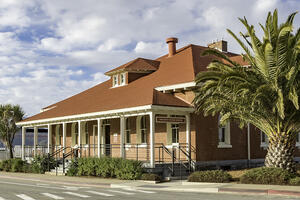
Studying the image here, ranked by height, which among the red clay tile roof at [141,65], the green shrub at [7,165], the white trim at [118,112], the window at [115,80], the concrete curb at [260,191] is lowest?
the green shrub at [7,165]

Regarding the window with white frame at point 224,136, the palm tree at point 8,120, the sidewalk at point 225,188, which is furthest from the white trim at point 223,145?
the palm tree at point 8,120

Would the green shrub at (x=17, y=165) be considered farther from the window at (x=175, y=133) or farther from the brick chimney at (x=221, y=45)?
the brick chimney at (x=221, y=45)

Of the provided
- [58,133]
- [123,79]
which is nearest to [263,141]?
[123,79]

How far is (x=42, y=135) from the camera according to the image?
67.5 metres

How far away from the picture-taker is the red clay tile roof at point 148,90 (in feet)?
73.2

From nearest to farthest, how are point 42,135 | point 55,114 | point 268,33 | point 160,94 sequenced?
point 268,33 < point 160,94 < point 55,114 < point 42,135

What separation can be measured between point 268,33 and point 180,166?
811 cm

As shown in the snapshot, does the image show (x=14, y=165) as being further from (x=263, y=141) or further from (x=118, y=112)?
(x=263, y=141)

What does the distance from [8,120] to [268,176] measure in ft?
Result: 100

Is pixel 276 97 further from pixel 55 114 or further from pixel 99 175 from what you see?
pixel 55 114

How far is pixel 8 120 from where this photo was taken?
4025 centimetres

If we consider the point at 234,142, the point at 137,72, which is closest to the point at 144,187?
the point at 234,142

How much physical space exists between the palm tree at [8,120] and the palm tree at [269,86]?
2733 cm

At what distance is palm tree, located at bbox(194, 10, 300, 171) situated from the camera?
16.2 meters
